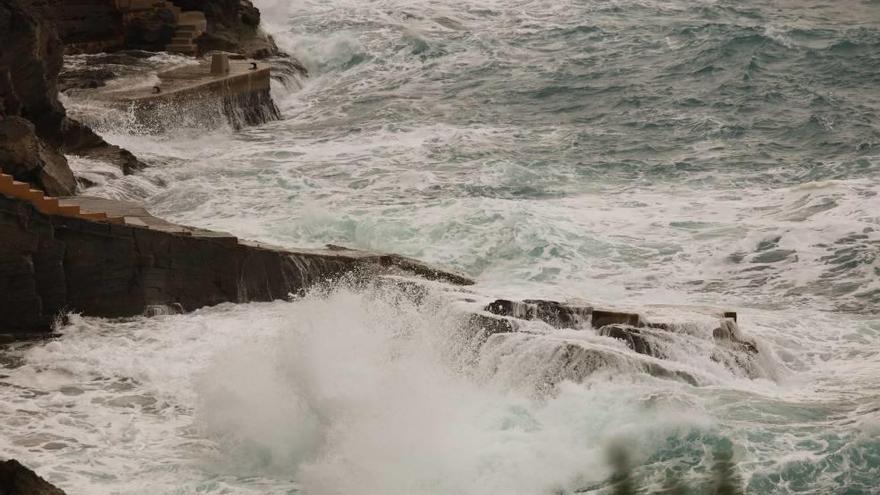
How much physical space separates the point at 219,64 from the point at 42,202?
436 inches

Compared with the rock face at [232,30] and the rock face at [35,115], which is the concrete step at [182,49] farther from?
the rock face at [35,115]

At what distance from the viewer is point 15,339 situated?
13.1 m

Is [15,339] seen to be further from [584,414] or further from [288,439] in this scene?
[584,414]

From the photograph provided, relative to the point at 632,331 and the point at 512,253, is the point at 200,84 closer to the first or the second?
the point at 512,253

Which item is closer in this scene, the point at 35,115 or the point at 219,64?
the point at 35,115

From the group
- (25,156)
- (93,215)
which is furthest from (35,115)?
(93,215)

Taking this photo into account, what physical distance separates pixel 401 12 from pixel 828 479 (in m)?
24.7

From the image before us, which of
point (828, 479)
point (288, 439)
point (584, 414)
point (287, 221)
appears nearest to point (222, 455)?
point (288, 439)

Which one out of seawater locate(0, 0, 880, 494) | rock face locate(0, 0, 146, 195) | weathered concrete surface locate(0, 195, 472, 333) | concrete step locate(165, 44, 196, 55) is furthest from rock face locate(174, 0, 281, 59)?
weathered concrete surface locate(0, 195, 472, 333)

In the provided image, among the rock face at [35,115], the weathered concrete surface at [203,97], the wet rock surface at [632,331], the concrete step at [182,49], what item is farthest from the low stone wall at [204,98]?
the wet rock surface at [632,331]

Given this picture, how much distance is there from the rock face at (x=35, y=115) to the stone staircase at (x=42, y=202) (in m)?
1.24

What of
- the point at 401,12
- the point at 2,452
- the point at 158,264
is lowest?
the point at 2,452

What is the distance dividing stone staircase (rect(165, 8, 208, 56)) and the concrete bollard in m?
2.67

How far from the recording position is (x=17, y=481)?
8.11m
